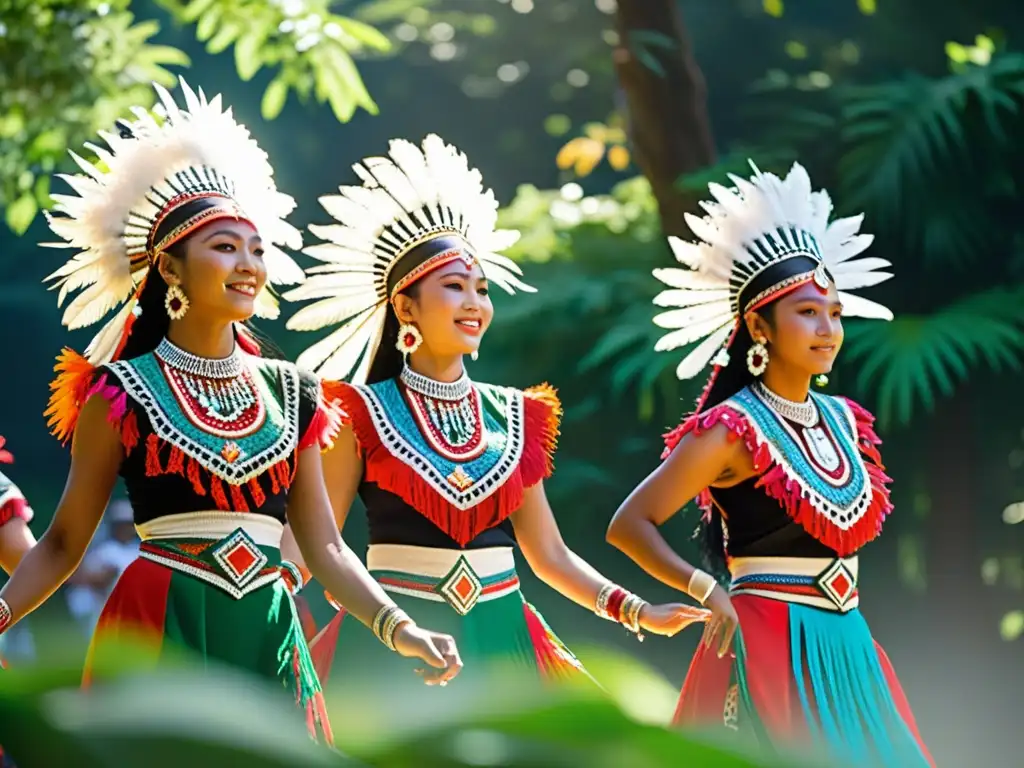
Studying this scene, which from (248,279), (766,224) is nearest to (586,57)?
(766,224)

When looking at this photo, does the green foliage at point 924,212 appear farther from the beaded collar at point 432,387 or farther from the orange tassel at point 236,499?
the orange tassel at point 236,499

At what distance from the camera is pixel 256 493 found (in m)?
3.36

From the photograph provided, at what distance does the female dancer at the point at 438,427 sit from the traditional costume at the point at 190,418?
36 centimetres

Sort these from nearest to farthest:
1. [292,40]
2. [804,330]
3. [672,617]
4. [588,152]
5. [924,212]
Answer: [672,617] → [804,330] → [292,40] → [924,212] → [588,152]

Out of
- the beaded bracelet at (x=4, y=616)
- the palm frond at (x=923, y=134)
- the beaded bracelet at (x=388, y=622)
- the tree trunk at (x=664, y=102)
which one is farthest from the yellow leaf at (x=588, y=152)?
the beaded bracelet at (x=4, y=616)

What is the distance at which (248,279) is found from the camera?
3.53 meters

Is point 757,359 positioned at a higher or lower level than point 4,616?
higher

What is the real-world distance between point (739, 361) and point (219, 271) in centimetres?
143

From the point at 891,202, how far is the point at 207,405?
5.89 meters

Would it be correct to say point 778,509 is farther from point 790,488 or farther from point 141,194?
point 141,194

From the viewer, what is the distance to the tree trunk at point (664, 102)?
9062 mm

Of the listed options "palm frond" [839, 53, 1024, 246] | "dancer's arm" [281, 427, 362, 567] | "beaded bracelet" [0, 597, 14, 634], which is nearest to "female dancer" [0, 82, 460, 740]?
"beaded bracelet" [0, 597, 14, 634]

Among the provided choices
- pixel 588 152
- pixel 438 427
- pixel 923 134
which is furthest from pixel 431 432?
pixel 588 152

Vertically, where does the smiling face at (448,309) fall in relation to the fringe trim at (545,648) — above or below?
above
